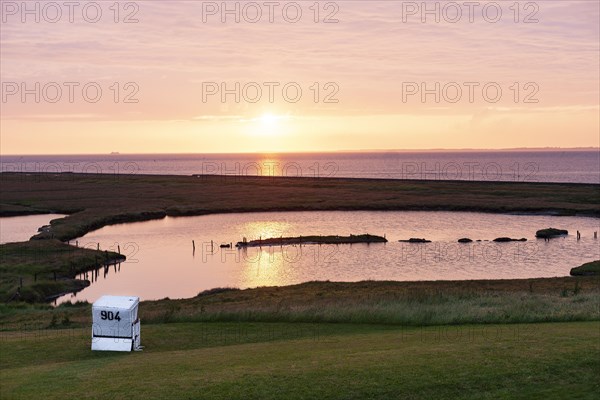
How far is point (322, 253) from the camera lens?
77.1 metres

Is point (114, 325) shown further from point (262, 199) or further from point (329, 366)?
point (262, 199)

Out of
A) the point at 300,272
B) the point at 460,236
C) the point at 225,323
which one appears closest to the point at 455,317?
the point at 225,323

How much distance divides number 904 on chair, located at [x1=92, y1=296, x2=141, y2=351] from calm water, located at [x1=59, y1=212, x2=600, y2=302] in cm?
2685

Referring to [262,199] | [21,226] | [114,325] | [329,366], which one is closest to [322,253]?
[21,226]

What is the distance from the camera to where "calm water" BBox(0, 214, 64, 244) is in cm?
8496

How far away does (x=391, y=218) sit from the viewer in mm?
112938

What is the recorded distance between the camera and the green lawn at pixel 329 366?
817 inches

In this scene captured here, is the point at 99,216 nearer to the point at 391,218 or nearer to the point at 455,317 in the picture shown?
the point at 391,218

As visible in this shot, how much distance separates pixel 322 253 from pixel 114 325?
166 ft

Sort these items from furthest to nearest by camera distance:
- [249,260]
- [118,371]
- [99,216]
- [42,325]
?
[99,216], [249,260], [42,325], [118,371]

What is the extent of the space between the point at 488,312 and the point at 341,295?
15039 mm

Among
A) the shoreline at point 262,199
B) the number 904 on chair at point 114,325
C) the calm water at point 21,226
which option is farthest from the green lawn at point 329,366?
the calm water at point 21,226

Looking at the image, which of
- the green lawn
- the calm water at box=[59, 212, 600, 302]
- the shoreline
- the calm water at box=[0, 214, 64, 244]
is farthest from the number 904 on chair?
Result: the calm water at box=[0, 214, 64, 244]

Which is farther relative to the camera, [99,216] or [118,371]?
[99,216]
